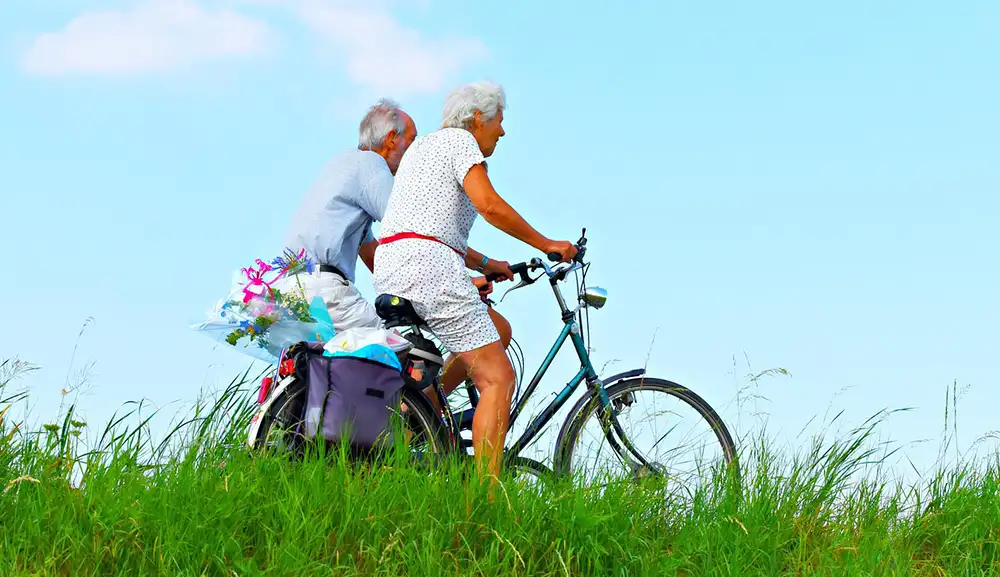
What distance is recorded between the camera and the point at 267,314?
5.78 meters

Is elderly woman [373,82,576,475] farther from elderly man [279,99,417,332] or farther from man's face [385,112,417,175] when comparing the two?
man's face [385,112,417,175]

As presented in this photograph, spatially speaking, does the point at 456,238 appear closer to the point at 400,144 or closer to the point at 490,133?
the point at 490,133

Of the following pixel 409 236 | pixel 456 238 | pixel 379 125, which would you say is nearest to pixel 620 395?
pixel 456 238

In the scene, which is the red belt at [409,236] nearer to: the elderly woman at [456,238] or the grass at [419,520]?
the elderly woman at [456,238]

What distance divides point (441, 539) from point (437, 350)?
1.55 meters

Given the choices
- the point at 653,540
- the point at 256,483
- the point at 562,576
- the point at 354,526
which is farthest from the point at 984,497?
the point at 256,483

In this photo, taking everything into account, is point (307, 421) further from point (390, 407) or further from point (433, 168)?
point (433, 168)

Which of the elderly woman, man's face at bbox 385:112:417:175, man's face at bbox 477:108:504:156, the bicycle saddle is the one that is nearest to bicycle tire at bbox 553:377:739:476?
the elderly woman

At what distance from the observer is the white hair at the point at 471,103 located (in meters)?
5.50

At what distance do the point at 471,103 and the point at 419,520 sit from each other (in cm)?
221

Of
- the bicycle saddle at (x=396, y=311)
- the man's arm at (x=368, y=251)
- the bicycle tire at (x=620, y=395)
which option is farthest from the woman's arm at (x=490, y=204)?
the man's arm at (x=368, y=251)

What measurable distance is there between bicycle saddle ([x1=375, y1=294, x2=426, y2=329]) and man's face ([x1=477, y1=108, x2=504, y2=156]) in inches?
35.6

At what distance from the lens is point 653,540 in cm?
473

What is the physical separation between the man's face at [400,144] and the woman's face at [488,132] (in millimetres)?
931
